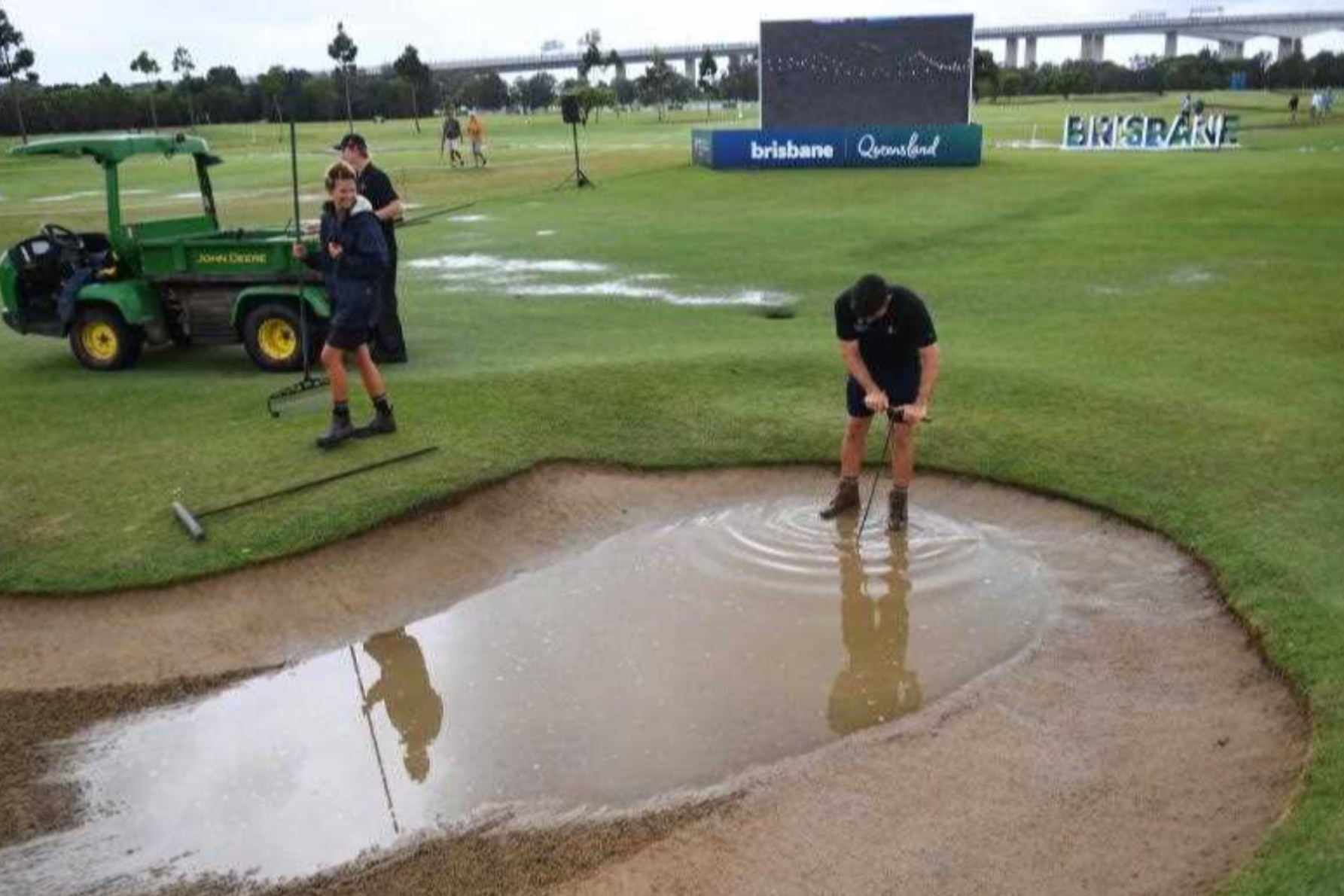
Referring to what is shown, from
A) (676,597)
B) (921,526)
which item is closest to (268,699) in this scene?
(676,597)

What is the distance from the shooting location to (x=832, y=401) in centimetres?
1069

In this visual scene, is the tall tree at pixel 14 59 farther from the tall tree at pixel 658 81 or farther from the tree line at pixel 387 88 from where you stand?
the tall tree at pixel 658 81

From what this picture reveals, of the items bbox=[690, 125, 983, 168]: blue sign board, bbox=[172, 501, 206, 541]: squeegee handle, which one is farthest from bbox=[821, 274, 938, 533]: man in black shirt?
bbox=[690, 125, 983, 168]: blue sign board

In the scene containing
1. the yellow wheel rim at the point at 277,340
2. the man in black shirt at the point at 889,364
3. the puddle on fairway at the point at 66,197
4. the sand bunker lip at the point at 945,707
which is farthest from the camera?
the puddle on fairway at the point at 66,197

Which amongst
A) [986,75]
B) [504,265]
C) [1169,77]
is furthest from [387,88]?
[504,265]

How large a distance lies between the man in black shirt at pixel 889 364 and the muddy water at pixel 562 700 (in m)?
0.59

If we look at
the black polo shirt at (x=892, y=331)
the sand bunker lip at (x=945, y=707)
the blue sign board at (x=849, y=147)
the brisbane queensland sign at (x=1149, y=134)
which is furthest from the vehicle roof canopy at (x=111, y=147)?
the brisbane queensland sign at (x=1149, y=134)

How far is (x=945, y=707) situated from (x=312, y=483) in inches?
202

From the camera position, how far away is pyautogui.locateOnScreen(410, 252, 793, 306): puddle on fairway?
16.2m

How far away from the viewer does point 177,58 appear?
8756cm

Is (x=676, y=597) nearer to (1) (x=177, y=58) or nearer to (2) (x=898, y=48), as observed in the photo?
(2) (x=898, y=48)

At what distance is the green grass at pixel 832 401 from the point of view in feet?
25.2

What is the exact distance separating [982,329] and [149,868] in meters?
10.8

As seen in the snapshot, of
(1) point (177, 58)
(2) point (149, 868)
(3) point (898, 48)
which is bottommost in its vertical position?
(2) point (149, 868)
